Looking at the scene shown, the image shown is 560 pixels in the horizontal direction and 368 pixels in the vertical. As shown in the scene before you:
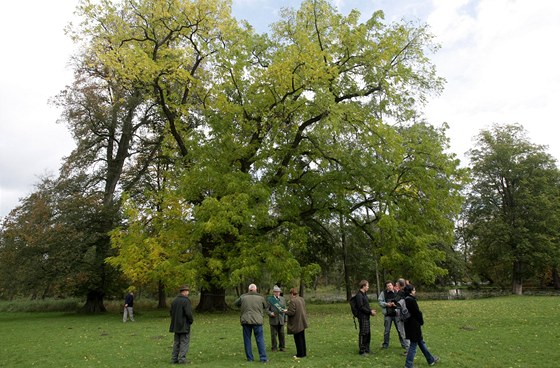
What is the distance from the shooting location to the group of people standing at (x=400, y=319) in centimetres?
835

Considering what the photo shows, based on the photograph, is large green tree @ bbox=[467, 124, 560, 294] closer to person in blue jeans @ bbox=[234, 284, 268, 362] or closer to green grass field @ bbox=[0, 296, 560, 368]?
green grass field @ bbox=[0, 296, 560, 368]

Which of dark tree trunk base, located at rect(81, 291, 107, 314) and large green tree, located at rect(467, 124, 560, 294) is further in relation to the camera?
large green tree, located at rect(467, 124, 560, 294)

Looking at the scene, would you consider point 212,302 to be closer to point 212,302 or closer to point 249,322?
point 212,302

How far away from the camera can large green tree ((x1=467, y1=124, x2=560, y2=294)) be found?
39875mm

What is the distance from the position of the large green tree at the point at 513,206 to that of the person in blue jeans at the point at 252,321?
37.8 metres

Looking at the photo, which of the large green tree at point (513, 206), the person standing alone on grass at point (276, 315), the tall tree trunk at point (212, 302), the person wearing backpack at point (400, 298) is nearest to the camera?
the person wearing backpack at point (400, 298)

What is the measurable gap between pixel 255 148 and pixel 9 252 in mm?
17078

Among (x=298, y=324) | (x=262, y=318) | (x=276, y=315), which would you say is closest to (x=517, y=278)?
(x=276, y=315)

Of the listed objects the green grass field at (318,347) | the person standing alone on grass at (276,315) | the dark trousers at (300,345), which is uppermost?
the person standing alone on grass at (276,315)

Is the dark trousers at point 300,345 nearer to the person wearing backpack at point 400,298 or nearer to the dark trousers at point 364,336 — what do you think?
the dark trousers at point 364,336

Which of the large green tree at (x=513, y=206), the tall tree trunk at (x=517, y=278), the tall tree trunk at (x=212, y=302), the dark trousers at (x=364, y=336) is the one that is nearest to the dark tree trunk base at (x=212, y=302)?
the tall tree trunk at (x=212, y=302)

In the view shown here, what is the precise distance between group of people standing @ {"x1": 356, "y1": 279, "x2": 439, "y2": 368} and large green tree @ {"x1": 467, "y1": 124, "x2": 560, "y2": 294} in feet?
115

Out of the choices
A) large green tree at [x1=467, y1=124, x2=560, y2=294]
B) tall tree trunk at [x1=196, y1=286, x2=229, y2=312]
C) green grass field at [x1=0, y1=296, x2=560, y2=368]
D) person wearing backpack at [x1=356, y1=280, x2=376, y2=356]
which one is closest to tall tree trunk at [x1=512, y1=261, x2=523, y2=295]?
large green tree at [x1=467, y1=124, x2=560, y2=294]

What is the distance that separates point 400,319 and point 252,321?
3.36 metres
